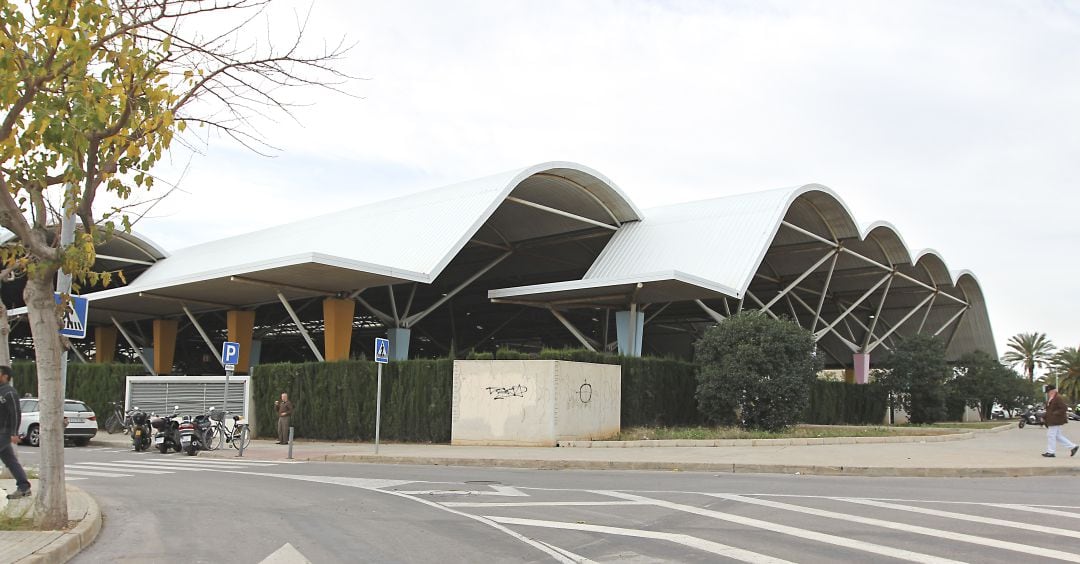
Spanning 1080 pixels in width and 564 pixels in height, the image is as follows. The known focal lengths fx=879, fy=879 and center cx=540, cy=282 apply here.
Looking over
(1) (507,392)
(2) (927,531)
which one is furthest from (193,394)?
(2) (927,531)

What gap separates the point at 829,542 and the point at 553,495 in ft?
16.5

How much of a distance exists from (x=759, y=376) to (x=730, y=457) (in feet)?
25.9

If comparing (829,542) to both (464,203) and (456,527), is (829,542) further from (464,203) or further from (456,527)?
(464,203)

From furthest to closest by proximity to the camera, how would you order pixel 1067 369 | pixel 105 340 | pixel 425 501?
1. pixel 1067 369
2. pixel 105 340
3. pixel 425 501

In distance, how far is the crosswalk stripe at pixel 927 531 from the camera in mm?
8102

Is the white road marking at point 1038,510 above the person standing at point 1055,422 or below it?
below

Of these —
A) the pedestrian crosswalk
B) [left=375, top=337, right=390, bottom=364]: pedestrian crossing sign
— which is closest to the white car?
the pedestrian crosswalk

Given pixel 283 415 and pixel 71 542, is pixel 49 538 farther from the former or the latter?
pixel 283 415

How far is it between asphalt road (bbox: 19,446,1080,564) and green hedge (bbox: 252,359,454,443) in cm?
851

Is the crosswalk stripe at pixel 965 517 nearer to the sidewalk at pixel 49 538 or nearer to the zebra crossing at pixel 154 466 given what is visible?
the sidewalk at pixel 49 538

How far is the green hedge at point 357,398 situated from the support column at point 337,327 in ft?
13.2

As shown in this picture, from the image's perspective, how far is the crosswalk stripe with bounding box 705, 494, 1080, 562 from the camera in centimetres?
810

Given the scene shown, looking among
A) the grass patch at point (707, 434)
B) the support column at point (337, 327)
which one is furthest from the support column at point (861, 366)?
the support column at point (337, 327)

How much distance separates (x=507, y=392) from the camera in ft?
76.5
